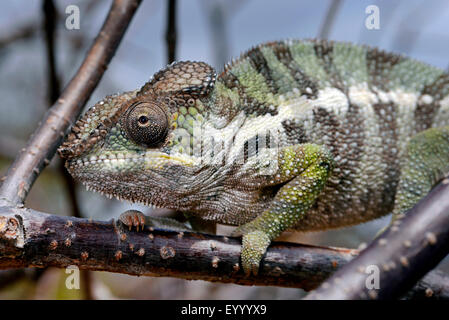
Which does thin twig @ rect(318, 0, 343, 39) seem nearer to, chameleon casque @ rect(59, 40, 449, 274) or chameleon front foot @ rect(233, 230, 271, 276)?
chameleon casque @ rect(59, 40, 449, 274)

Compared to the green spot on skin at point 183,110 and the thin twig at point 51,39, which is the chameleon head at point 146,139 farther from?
the thin twig at point 51,39

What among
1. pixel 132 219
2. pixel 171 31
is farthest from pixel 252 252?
pixel 171 31

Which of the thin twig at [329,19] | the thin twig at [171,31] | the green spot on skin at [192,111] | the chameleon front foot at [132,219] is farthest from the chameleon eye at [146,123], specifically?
the thin twig at [329,19]

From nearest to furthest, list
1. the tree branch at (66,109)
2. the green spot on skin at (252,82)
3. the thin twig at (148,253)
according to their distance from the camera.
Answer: the thin twig at (148,253) → the tree branch at (66,109) → the green spot on skin at (252,82)

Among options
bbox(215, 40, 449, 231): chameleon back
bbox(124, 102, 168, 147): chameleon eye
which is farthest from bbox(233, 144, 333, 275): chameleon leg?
bbox(124, 102, 168, 147): chameleon eye

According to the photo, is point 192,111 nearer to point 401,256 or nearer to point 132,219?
point 132,219

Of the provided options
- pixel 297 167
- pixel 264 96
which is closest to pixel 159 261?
pixel 297 167
